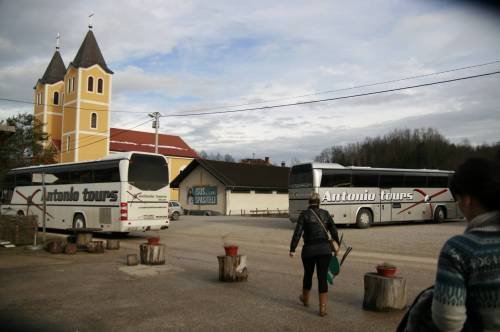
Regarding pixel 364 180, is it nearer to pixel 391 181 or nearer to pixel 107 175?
pixel 391 181

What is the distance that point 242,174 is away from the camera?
52625 mm

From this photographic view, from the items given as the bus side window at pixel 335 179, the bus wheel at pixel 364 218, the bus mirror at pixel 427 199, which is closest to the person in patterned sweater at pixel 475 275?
the bus side window at pixel 335 179

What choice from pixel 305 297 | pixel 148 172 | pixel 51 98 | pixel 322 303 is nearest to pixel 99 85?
pixel 51 98

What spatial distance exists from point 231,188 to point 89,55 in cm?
3323

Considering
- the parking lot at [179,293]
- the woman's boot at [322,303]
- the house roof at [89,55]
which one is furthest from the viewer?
the house roof at [89,55]

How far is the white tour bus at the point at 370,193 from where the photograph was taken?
24.1m

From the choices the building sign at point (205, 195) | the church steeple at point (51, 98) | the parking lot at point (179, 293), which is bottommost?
the parking lot at point (179, 293)

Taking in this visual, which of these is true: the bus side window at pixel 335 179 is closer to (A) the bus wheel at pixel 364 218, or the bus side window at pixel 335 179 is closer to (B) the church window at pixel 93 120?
(A) the bus wheel at pixel 364 218

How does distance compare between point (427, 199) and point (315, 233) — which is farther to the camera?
point (427, 199)

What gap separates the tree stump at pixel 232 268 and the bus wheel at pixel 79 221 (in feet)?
44.3

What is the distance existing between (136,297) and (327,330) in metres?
3.68

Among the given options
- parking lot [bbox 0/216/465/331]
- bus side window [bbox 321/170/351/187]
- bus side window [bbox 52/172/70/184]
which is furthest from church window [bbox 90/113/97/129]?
parking lot [bbox 0/216/465/331]

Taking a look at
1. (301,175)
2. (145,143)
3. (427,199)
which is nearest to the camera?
(301,175)

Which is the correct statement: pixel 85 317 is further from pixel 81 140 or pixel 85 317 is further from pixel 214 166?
pixel 81 140
